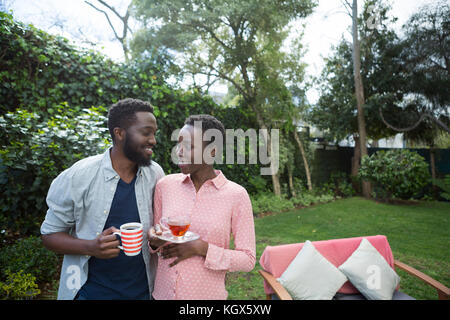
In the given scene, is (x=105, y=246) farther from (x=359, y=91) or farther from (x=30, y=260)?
(x=359, y=91)

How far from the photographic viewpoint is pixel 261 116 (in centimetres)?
808

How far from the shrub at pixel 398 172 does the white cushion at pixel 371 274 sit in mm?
6521

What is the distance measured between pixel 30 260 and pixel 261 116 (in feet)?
21.6

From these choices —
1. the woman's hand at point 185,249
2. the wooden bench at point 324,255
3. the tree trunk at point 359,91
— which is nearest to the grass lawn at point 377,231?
the wooden bench at point 324,255

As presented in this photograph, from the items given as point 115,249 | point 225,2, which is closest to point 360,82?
point 225,2

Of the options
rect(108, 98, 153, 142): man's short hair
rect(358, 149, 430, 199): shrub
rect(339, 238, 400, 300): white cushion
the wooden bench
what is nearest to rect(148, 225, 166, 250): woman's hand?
rect(108, 98, 153, 142): man's short hair

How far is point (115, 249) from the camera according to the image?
1.28m

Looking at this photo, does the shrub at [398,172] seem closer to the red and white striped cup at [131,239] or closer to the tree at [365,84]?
the tree at [365,84]

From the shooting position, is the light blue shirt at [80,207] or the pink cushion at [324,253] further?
the pink cushion at [324,253]

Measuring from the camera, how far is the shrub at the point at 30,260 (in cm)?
277

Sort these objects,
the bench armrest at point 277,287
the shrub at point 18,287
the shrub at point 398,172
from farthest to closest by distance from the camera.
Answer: the shrub at point 398,172 < the shrub at point 18,287 < the bench armrest at point 277,287

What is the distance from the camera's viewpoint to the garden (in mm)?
3029

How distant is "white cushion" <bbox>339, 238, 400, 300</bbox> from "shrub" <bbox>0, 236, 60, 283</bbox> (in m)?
3.21

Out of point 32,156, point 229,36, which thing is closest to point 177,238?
point 32,156
